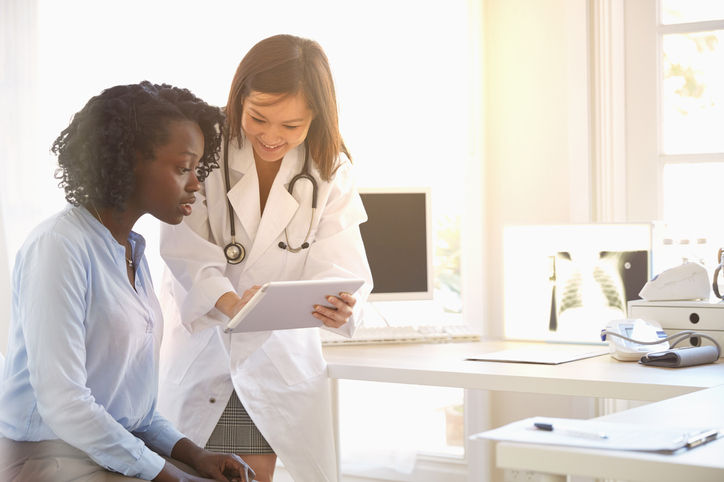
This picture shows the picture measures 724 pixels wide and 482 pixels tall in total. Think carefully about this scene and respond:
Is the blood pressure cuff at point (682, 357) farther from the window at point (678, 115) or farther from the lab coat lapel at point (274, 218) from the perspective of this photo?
the lab coat lapel at point (274, 218)

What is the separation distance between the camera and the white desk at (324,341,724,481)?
1.65m

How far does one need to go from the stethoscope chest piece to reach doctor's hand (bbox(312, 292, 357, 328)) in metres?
0.22

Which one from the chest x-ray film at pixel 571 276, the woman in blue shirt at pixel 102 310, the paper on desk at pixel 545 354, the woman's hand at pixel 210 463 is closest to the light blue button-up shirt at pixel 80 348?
the woman in blue shirt at pixel 102 310

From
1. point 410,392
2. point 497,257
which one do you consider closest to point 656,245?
point 497,257

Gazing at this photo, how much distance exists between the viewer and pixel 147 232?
153 centimetres

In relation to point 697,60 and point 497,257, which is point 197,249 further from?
point 697,60

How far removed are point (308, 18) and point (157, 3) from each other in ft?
3.53

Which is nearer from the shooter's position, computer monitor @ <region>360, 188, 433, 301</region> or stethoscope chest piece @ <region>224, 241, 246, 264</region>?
stethoscope chest piece @ <region>224, 241, 246, 264</region>

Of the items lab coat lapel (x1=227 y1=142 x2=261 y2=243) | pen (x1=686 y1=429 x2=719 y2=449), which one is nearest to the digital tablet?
lab coat lapel (x1=227 y1=142 x2=261 y2=243)

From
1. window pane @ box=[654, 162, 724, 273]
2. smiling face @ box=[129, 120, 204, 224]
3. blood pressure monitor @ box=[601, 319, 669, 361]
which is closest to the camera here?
smiling face @ box=[129, 120, 204, 224]

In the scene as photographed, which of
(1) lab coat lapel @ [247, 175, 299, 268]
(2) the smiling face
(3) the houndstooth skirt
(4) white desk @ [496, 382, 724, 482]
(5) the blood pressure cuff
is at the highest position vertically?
(2) the smiling face

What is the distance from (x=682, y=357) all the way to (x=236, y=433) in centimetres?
95

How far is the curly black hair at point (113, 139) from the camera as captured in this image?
1178 mm

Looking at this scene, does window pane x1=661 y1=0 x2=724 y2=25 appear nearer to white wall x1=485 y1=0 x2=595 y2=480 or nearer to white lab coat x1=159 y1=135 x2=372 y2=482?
white wall x1=485 y1=0 x2=595 y2=480
